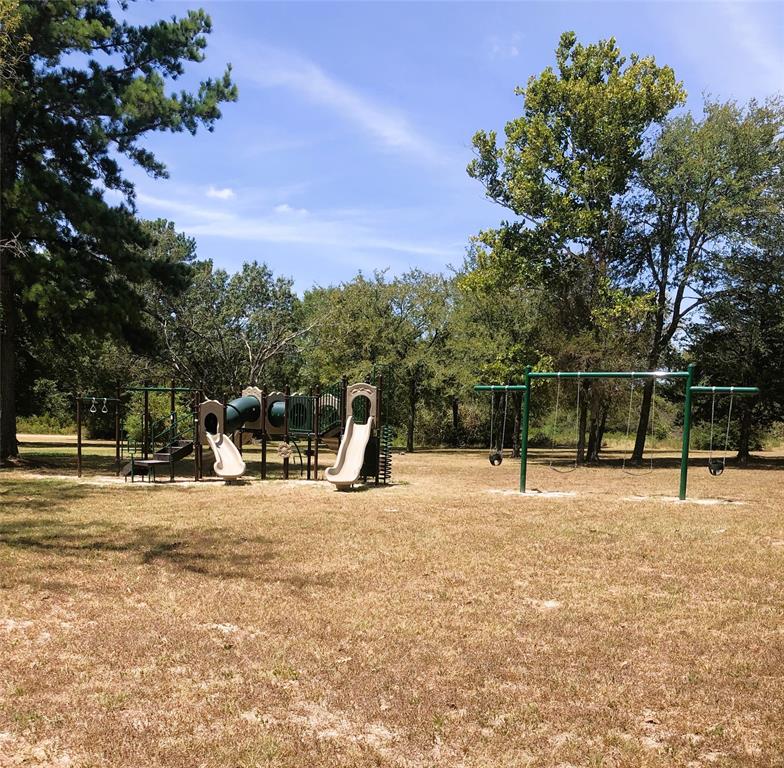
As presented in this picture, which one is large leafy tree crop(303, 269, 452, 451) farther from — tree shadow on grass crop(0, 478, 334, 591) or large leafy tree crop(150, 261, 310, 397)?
tree shadow on grass crop(0, 478, 334, 591)

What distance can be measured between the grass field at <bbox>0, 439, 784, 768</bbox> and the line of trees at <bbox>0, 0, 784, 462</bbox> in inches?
340

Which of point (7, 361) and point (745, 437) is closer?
point (7, 361)

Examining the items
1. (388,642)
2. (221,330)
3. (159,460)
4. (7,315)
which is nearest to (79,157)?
(7,315)

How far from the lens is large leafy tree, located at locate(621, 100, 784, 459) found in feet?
79.8

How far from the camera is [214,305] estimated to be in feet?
114

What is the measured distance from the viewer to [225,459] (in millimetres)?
15656

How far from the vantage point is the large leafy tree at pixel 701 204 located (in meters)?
24.3

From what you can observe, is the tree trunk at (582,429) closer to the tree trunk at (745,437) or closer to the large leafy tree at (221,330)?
the tree trunk at (745,437)

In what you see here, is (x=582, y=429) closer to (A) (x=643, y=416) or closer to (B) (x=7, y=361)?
(A) (x=643, y=416)

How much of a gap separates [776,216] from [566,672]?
24913 mm

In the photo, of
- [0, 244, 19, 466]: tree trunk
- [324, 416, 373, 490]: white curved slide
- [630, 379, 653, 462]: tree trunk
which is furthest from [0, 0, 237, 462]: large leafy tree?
[630, 379, 653, 462]: tree trunk

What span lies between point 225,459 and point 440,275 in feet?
78.4

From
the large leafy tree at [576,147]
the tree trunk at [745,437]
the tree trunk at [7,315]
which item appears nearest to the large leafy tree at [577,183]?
the large leafy tree at [576,147]

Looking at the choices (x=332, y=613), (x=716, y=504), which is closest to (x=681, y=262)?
(x=716, y=504)
